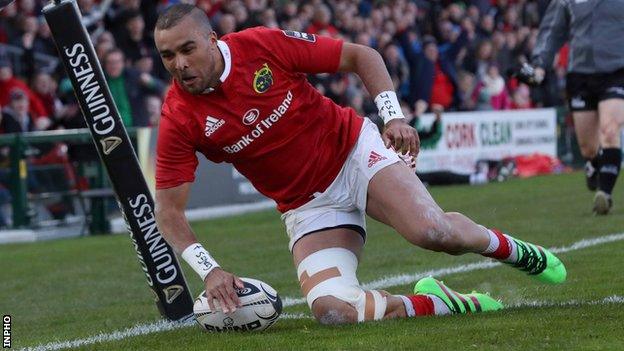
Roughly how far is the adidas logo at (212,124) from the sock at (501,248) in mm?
1493

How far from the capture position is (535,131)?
23.6 meters

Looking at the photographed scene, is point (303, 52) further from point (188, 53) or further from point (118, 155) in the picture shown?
point (118, 155)

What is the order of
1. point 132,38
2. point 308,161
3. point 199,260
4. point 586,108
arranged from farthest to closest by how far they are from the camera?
1. point 132,38
2. point 586,108
3. point 308,161
4. point 199,260

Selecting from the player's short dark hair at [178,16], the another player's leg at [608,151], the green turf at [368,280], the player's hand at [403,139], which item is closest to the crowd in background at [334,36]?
the another player's leg at [608,151]

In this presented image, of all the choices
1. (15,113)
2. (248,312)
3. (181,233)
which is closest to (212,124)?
(181,233)

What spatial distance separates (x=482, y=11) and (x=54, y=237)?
14.5 metres

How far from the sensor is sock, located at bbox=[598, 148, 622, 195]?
41.8 ft

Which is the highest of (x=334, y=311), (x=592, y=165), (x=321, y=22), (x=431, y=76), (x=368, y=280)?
(x=334, y=311)

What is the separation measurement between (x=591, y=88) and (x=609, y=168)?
31.8 inches

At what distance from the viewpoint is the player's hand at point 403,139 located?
639cm

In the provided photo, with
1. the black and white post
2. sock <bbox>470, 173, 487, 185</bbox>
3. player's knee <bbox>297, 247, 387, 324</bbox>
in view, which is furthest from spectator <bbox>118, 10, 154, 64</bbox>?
player's knee <bbox>297, 247, 387, 324</bbox>

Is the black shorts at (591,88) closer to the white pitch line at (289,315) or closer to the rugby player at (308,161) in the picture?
the white pitch line at (289,315)

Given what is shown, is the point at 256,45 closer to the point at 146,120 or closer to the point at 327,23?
the point at 146,120

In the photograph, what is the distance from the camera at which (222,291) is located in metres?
6.31
